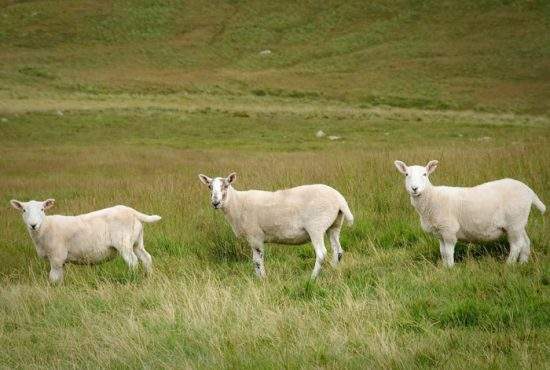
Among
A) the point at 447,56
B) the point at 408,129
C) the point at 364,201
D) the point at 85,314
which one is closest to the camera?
the point at 85,314

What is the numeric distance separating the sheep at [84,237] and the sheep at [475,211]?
11.8 ft

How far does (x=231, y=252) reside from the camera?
9.62m

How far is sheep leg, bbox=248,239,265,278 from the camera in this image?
8228mm

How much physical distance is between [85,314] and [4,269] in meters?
3.18

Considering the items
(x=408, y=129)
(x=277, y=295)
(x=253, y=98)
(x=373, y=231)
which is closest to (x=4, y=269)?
(x=277, y=295)

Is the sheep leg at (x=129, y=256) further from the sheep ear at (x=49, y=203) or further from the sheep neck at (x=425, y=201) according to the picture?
the sheep neck at (x=425, y=201)

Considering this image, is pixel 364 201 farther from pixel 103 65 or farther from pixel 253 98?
pixel 103 65

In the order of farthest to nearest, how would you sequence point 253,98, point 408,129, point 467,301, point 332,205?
1. point 253,98
2. point 408,129
3. point 332,205
4. point 467,301

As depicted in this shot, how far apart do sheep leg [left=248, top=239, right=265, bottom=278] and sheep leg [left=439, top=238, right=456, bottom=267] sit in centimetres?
214

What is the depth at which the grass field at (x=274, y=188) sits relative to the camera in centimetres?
567

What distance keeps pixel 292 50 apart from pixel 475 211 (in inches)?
2749

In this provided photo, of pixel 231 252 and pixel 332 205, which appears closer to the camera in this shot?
pixel 332 205

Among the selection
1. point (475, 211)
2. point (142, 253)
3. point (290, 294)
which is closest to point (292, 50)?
point (142, 253)

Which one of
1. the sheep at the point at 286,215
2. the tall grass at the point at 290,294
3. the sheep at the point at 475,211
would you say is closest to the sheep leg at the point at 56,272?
the tall grass at the point at 290,294
